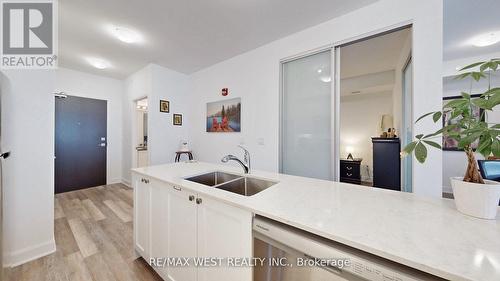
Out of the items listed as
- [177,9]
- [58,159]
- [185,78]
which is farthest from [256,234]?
[58,159]

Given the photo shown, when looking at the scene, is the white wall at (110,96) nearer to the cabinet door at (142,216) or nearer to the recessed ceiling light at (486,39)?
the cabinet door at (142,216)

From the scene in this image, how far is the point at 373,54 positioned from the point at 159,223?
361cm

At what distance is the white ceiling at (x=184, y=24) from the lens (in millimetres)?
1903

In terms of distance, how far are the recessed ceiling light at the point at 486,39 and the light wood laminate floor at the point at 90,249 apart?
15.7ft

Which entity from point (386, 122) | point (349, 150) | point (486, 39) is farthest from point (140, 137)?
point (486, 39)

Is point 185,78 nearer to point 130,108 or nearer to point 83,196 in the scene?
point 130,108

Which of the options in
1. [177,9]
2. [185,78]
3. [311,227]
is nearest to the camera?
[311,227]

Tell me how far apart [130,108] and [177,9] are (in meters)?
2.82

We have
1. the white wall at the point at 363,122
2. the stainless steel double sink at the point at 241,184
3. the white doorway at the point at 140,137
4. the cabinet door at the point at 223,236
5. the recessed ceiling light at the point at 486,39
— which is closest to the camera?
the cabinet door at the point at 223,236

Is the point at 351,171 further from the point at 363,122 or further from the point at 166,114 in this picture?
the point at 166,114

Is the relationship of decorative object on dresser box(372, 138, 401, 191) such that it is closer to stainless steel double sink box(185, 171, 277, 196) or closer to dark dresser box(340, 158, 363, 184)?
dark dresser box(340, 158, 363, 184)

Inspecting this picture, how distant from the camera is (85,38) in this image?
8.31ft

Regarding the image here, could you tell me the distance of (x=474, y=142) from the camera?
0.69m

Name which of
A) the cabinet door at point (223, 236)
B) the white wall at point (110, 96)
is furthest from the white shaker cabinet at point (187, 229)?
the white wall at point (110, 96)
